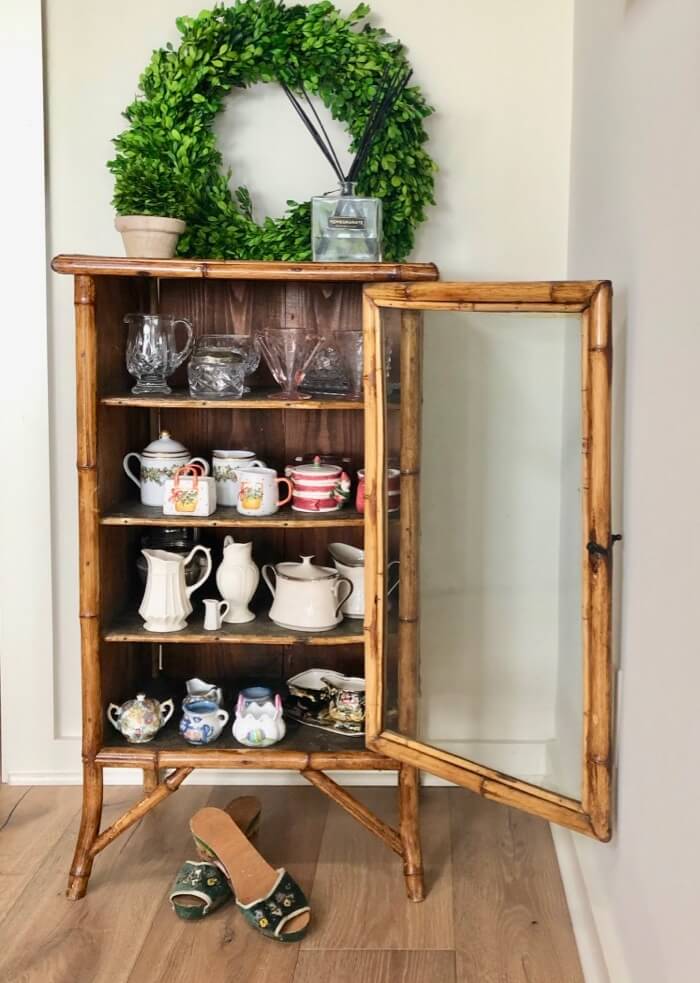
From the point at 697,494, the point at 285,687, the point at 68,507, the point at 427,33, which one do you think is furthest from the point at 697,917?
the point at 427,33

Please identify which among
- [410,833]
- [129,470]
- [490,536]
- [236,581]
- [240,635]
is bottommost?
[410,833]

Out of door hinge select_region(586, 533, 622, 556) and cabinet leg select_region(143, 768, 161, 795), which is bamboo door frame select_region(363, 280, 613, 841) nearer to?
door hinge select_region(586, 533, 622, 556)

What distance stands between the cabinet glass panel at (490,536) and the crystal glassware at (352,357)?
187 millimetres

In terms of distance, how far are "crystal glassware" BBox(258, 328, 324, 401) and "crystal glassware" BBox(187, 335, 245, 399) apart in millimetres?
67

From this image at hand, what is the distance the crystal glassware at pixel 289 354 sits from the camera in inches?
86.4

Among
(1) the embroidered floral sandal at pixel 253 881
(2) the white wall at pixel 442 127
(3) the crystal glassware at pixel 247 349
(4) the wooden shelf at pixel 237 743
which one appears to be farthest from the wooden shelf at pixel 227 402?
(1) the embroidered floral sandal at pixel 253 881

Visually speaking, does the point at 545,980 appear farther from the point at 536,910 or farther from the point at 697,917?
the point at 697,917

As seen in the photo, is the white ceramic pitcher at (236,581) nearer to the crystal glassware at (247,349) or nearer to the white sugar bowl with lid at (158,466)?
the white sugar bowl with lid at (158,466)

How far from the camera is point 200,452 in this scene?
8.34 ft

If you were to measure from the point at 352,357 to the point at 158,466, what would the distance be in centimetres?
48

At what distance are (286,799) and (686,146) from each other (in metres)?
1.82

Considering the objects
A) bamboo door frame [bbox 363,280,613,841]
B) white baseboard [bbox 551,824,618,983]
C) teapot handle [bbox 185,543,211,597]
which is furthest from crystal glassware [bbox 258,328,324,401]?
white baseboard [bbox 551,824,618,983]

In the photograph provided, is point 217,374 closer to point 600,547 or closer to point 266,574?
point 266,574

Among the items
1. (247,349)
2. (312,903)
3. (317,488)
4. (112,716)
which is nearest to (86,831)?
(112,716)
